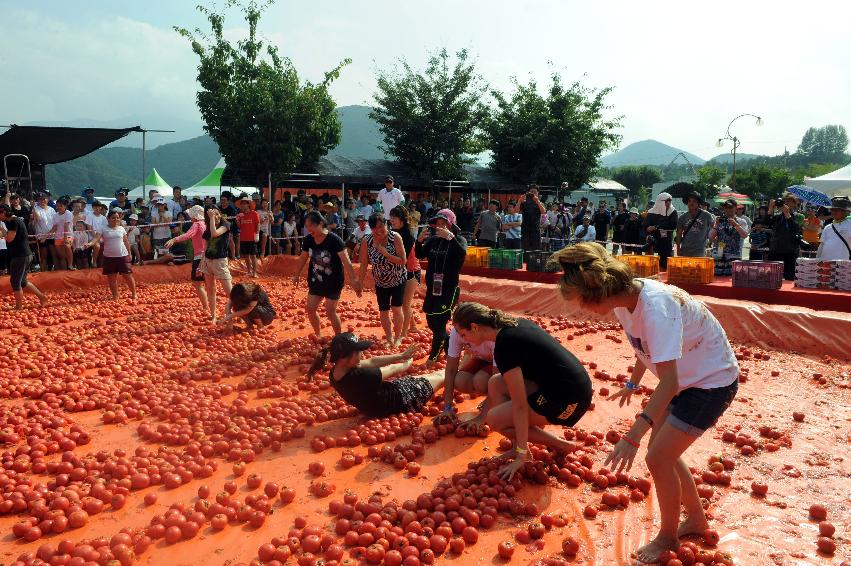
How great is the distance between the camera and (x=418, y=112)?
2602cm

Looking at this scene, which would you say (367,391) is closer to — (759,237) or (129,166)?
(759,237)

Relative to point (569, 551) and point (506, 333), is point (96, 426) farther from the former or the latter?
point (569, 551)

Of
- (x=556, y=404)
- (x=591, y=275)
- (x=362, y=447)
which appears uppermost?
(x=591, y=275)

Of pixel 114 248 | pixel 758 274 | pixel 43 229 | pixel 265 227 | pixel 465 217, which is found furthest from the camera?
pixel 465 217

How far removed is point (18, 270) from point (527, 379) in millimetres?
10126

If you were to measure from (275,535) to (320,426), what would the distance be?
6.17ft

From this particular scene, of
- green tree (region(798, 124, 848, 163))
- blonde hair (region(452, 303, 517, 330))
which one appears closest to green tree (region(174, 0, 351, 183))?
blonde hair (region(452, 303, 517, 330))

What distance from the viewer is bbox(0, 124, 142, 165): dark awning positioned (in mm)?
17125

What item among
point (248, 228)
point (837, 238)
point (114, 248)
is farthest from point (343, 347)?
point (248, 228)

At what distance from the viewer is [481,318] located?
14.9ft

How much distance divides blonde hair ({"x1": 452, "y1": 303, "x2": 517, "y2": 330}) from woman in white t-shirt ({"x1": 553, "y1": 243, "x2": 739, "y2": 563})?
3.98ft

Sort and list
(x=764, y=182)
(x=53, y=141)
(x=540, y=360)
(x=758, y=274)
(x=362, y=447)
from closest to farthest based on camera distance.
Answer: (x=540, y=360) → (x=362, y=447) → (x=758, y=274) → (x=53, y=141) → (x=764, y=182)

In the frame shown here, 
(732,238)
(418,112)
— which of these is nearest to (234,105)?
(418,112)

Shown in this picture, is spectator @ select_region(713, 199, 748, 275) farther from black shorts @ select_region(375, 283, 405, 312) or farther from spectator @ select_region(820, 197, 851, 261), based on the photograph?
black shorts @ select_region(375, 283, 405, 312)
